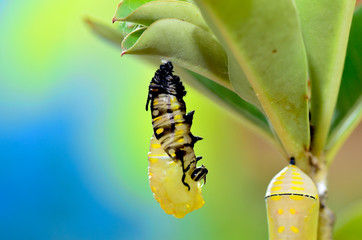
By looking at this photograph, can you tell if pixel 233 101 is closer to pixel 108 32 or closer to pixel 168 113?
pixel 168 113

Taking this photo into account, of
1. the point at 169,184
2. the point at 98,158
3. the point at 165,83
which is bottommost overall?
the point at 169,184

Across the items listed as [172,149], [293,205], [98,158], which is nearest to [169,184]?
[172,149]

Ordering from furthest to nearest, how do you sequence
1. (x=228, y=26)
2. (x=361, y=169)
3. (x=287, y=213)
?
(x=361, y=169) < (x=287, y=213) < (x=228, y=26)

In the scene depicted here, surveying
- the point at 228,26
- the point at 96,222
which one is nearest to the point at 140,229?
the point at 96,222

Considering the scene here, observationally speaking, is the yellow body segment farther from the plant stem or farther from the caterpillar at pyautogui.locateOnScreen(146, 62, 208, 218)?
the plant stem

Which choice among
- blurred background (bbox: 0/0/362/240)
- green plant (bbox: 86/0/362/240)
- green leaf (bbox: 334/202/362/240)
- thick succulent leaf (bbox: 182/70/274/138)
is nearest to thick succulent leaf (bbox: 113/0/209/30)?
green plant (bbox: 86/0/362/240)

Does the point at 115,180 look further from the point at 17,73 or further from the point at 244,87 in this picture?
the point at 244,87

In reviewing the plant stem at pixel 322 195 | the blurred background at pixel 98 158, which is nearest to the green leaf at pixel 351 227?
the plant stem at pixel 322 195
